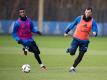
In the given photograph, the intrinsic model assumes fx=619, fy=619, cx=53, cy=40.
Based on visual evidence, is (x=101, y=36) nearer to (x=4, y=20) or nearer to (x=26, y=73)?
(x=4, y=20)

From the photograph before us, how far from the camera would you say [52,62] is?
2477 centimetres

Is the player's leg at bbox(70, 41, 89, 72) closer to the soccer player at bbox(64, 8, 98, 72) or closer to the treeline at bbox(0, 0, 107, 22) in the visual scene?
the soccer player at bbox(64, 8, 98, 72)

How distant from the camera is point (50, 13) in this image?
55.2 metres

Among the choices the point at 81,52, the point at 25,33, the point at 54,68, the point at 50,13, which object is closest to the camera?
the point at 81,52

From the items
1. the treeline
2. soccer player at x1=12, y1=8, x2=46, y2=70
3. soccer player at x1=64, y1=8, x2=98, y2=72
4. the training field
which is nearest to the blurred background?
the treeline

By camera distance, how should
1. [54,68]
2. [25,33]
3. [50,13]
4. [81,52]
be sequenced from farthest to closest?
[50,13] < [54,68] < [25,33] < [81,52]

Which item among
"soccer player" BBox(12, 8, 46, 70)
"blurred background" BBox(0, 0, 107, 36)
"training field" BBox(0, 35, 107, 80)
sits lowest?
"blurred background" BBox(0, 0, 107, 36)

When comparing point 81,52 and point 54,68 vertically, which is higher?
point 81,52

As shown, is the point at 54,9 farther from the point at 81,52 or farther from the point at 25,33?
the point at 81,52

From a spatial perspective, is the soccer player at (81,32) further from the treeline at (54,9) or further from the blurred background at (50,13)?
the treeline at (54,9)

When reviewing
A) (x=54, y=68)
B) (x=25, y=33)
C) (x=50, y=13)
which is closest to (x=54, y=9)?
(x=50, y=13)

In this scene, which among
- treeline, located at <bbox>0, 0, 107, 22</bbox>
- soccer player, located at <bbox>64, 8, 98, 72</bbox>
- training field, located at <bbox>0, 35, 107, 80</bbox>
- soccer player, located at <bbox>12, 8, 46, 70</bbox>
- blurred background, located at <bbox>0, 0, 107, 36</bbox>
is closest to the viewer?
training field, located at <bbox>0, 35, 107, 80</bbox>

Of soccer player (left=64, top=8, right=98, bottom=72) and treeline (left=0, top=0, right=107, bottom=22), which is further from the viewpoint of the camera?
treeline (left=0, top=0, right=107, bottom=22)

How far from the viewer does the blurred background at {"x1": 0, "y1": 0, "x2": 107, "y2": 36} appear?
170 ft
